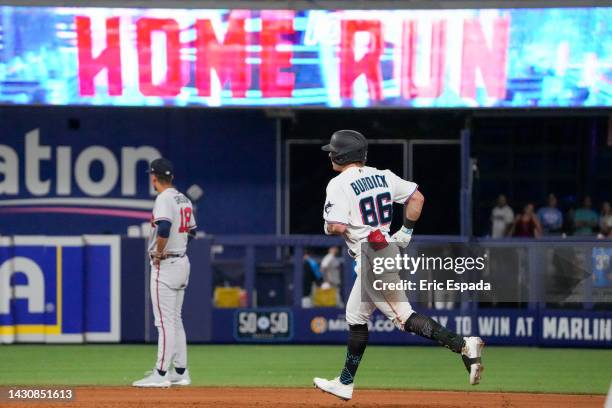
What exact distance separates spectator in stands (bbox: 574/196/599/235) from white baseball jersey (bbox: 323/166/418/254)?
9.85m

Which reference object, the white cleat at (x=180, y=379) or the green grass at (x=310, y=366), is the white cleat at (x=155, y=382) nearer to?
the white cleat at (x=180, y=379)

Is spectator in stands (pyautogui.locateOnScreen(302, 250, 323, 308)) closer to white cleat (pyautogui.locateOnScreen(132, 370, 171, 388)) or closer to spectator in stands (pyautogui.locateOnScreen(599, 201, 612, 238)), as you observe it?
white cleat (pyautogui.locateOnScreen(132, 370, 171, 388))

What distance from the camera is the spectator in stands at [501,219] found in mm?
18953

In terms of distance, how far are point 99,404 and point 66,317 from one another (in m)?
5.04

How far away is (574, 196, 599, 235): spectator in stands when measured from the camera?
60.2 ft

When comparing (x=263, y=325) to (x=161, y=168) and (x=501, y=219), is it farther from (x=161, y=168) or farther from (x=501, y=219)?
(x=501, y=219)

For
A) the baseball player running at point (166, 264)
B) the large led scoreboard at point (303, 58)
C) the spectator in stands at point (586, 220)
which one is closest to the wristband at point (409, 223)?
the baseball player running at point (166, 264)

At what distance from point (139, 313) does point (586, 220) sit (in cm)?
742

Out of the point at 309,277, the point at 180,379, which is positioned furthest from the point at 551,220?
the point at 180,379

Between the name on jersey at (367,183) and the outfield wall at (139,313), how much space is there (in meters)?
5.67

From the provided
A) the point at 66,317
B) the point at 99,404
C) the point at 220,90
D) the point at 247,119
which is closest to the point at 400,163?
the point at 247,119

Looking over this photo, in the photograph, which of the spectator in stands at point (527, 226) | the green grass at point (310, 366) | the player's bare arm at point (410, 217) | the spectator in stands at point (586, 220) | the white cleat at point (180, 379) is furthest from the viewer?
the spectator in stands at point (586, 220)

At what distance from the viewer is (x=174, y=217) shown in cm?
1053

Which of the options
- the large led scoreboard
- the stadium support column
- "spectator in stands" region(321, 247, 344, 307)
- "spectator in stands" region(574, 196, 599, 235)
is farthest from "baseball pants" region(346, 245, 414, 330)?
"spectator in stands" region(574, 196, 599, 235)
